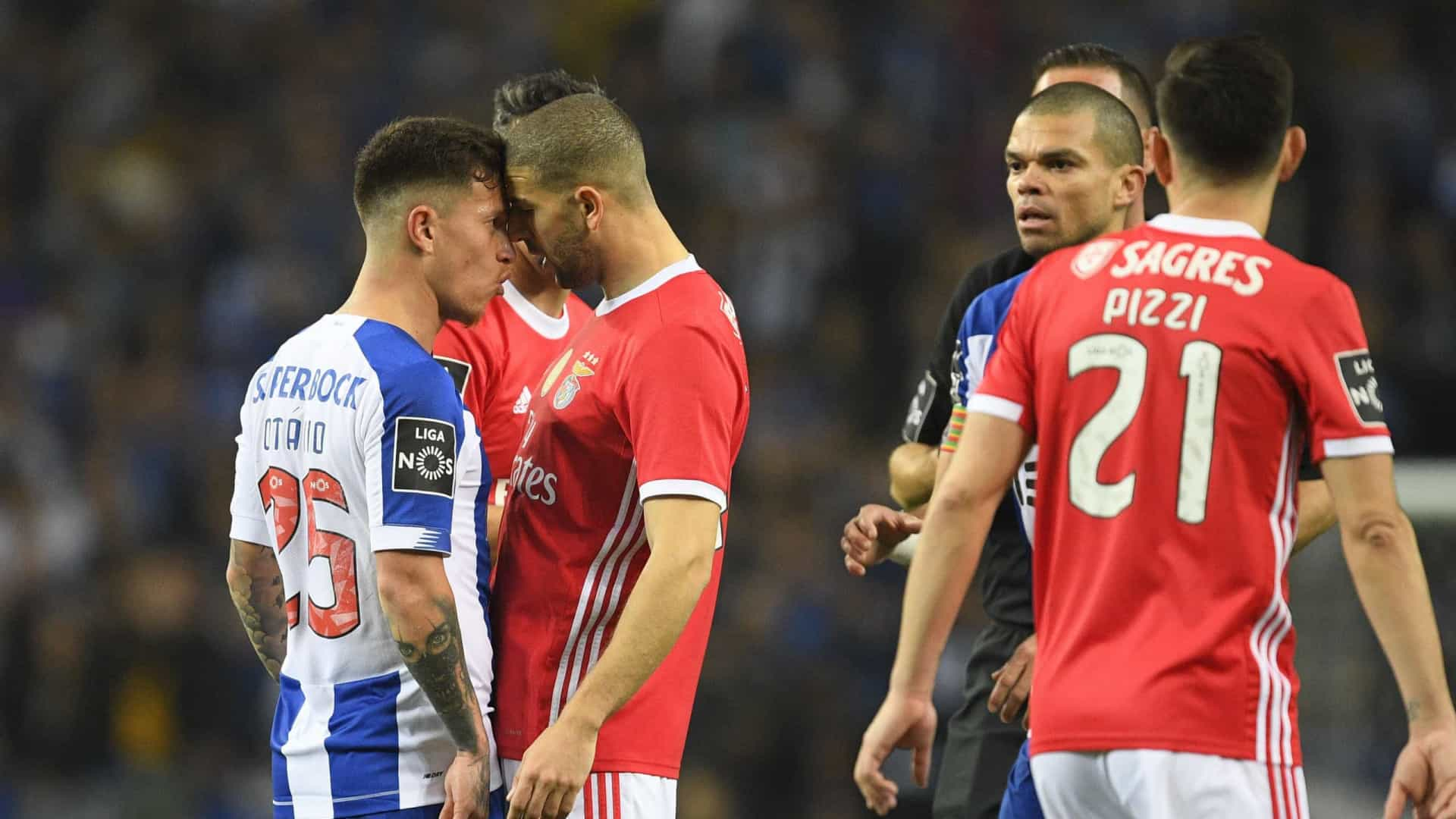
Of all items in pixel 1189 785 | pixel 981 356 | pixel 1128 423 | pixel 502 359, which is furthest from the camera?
pixel 502 359

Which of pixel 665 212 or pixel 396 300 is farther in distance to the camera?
pixel 665 212

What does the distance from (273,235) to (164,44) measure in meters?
2.16

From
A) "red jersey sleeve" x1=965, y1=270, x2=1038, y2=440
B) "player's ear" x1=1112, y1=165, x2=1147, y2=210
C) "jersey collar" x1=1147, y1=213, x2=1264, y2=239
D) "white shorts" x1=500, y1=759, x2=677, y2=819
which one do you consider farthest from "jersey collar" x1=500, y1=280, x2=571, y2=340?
"jersey collar" x1=1147, y1=213, x2=1264, y2=239

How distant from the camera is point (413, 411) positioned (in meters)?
3.44

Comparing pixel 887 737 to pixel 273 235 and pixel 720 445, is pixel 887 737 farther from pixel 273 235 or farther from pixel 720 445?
pixel 273 235

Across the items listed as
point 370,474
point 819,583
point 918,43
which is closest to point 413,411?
point 370,474

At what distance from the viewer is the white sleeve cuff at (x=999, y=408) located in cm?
325

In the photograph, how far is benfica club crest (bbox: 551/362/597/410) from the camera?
12.1ft

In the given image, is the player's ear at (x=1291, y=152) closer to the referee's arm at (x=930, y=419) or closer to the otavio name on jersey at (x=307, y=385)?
the referee's arm at (x=930, y=419)

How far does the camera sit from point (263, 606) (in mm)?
3955

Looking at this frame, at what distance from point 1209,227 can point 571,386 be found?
4.36 ft

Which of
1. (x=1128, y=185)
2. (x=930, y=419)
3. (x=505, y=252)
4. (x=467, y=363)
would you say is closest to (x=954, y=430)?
(x=930, y=419)

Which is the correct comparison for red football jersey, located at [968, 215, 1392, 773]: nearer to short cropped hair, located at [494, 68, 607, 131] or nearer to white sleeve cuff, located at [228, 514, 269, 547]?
short cropped hair, located at [494, 68, 607, 131]

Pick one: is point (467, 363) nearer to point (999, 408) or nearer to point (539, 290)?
point (539, 290)
